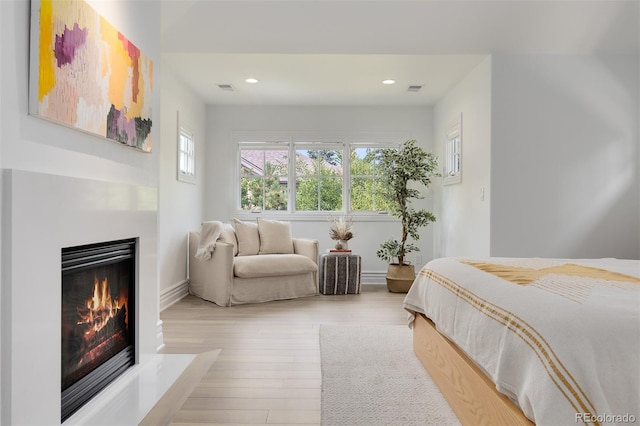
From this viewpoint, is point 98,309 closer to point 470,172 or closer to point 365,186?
point 470,172

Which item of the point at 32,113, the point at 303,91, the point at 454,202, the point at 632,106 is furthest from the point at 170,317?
the point at 632,106

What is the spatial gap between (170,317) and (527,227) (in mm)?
3288

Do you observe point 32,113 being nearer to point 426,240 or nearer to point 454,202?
point 454,202

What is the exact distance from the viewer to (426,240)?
5.77 m

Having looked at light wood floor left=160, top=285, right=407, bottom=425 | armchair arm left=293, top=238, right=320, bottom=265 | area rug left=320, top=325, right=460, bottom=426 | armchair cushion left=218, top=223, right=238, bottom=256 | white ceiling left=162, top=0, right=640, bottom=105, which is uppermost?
white ceiling left=162, top=0, right=640, bottom=105

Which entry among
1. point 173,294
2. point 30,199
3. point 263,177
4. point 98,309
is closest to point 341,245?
point 263,177

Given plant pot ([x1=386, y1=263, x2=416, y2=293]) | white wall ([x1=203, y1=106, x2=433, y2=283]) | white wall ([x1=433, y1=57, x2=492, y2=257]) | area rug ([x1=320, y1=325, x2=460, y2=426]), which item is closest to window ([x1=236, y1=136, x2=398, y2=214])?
white wall ([x1=203, y1=106, x2=433, y2=283])

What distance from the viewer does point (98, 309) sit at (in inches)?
79.6

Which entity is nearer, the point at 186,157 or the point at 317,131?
the point at 186,157

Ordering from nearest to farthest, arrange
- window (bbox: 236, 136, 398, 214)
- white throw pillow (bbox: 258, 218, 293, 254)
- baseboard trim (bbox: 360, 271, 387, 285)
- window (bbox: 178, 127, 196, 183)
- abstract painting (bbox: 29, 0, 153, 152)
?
abstract painting (bbox: 29, 0, 153, 152)
window (bbox: 178, 127, 196, 183)
white throw pillow (bbox: 258, 218, 293, 254)
baseboard trim (bbox: 360, 271, 387, 285)
window (bbox: 236, 136, 398, 214)

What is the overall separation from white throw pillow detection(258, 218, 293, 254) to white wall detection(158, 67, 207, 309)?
868 mm

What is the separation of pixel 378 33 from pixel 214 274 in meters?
2.77

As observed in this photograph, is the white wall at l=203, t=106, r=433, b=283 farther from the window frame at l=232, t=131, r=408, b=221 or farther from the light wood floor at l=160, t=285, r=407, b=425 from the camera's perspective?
the light wood floor at l=160, t=285, r=407, b=425

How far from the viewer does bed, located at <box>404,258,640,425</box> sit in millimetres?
969
